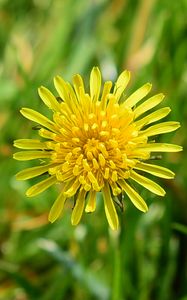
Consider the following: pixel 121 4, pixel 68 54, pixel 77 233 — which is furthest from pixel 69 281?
pixel 121 4

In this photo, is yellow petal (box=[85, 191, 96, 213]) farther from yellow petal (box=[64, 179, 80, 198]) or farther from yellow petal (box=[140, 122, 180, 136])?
yellow petal (box=[140, 122, 180, 136])

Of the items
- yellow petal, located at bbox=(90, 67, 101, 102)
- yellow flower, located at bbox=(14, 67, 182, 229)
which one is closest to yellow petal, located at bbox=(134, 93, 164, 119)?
yellow flower, located at bbox=(14, 67, 182, 229)

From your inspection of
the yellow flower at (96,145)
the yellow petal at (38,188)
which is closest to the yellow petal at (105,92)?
the yellow flower at (96,145)

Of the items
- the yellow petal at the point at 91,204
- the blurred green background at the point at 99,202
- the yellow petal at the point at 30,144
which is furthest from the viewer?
the blurred green background at the point at 99,202

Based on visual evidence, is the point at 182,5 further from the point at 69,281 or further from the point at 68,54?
the point at 69,281

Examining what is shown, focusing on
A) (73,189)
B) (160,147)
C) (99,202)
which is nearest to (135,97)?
(160,147)

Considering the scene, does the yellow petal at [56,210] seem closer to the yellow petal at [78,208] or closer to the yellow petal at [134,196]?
the yellow petal at [78,208]
